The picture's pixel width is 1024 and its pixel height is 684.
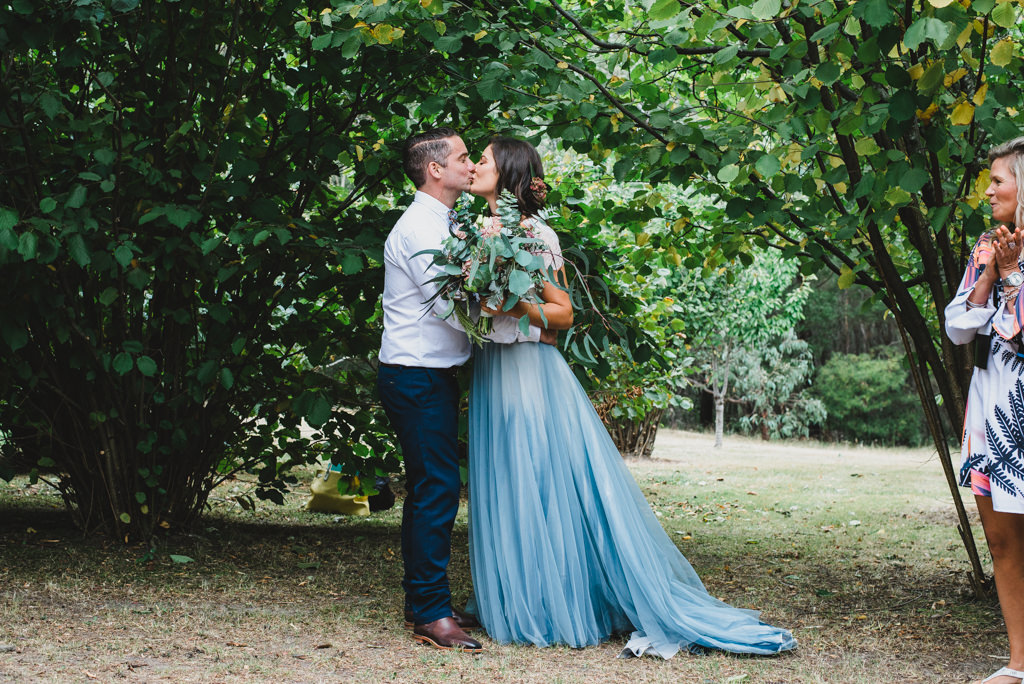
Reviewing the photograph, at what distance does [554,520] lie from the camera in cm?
342

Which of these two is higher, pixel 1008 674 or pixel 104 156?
pixel 104 156

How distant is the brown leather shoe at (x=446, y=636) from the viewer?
3268 mm

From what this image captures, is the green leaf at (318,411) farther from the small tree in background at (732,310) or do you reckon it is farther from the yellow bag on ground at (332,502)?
the small tree in background at (732,310)

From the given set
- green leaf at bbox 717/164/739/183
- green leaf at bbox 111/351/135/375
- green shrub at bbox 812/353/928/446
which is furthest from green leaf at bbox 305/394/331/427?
green shrub at bbox 812/353/928/446

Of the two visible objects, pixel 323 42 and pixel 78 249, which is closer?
pixel 323 42

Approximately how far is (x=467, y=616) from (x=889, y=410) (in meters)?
28.0

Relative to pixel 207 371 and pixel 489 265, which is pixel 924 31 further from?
pixel 207 371

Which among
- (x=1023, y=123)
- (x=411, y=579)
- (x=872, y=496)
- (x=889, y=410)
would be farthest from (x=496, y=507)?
(x=889, y=410)

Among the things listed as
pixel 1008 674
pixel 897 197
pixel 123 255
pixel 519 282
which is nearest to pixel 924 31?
pixel 897 197

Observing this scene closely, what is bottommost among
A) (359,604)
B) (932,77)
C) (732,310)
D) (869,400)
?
(359,604)

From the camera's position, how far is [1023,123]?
3.64 metres

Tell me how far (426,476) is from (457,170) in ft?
3.87

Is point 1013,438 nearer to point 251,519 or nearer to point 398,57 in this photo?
point 398,57

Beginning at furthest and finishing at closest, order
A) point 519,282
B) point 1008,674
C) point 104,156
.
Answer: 1. point 104,156
2. point 519,282
3. point 1008,674
